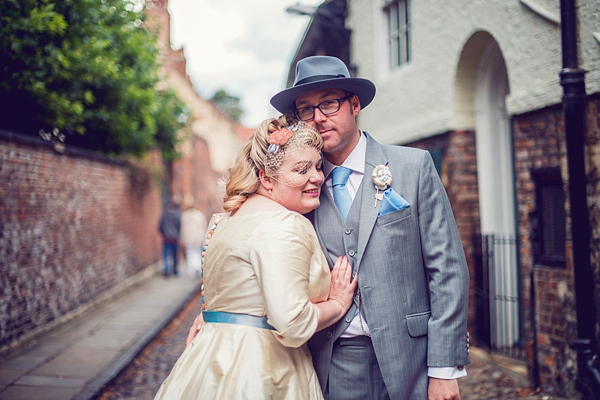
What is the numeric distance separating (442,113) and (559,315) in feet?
9.77

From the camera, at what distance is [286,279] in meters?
1.87

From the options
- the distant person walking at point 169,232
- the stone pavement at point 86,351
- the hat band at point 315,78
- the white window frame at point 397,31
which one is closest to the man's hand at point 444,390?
the hat band at point 315,78

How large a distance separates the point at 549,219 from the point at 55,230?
6.22 metres

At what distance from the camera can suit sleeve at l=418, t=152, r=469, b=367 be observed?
2.12 m

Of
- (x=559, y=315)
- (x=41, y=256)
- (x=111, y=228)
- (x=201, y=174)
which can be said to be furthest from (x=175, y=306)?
(x=201, y=174)

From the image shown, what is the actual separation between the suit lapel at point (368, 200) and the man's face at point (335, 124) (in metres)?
0.12

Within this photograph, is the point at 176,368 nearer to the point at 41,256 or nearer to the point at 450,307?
the point at 450,307

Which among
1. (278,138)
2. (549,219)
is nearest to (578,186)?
(549,219)

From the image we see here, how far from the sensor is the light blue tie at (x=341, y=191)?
2334mm

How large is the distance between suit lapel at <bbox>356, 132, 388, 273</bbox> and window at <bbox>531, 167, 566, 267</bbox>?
2.62 meters

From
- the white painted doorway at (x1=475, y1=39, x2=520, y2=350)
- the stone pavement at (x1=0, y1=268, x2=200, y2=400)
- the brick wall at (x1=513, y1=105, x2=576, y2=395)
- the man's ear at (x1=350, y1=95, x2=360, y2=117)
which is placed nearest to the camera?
the man's ear at (x1=350, y1=95, x2=360, y2=117)

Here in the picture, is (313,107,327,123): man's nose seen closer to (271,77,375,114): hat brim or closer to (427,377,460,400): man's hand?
(271,77,375,114): hat brim

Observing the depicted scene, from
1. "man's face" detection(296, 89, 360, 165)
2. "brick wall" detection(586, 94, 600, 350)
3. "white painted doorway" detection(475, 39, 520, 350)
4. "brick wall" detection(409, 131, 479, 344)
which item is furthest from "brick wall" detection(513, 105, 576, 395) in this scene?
"man's face" detection(296, 89, 360, 165)

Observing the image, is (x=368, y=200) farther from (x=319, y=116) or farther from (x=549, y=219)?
(x=549, y=219)
